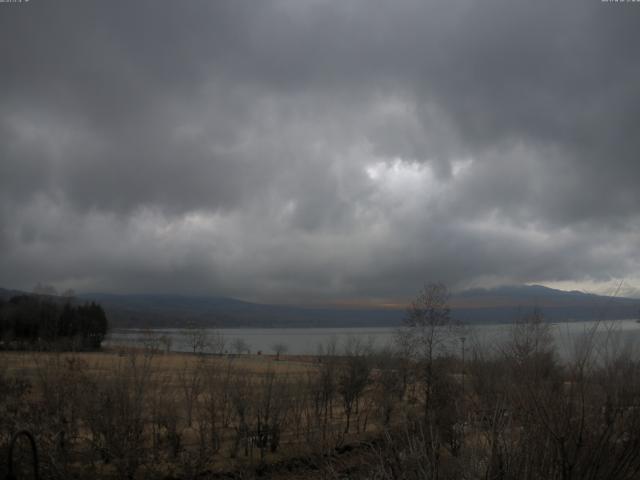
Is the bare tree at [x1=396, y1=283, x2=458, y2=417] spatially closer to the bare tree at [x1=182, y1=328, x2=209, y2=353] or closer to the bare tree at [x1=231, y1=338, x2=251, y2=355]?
the bare tree at [x1=182, y1=328, x2=209, y2=353]

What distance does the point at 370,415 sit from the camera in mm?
35500

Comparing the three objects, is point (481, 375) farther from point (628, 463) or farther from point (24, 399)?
point (24, 399)

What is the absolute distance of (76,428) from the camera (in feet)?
59.3

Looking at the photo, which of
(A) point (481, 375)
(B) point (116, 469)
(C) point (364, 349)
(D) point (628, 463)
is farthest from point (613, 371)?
(C) point (364, 349)

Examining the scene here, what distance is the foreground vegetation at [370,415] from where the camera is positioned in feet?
22.7

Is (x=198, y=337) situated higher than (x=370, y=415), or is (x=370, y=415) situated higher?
(x=198, y=337)

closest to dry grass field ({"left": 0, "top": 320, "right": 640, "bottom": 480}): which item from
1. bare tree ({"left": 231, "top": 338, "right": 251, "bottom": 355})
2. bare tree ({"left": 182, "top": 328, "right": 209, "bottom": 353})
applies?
bare tree ({"left": 182, "top": 328, "right": 209, "bottom": 353})

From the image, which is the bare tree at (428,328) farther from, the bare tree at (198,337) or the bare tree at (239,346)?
the bare tree at (239,346)

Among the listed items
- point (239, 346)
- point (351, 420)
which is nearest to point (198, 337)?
point (239, 346)

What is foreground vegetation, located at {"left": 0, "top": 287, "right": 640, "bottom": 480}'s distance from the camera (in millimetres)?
6906

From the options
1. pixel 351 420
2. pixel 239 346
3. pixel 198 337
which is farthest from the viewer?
pixel 198 337

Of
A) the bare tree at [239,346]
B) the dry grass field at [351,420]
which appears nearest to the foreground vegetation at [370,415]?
the dry grass field at [351,420]

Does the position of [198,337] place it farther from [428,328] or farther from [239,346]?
[428,328]

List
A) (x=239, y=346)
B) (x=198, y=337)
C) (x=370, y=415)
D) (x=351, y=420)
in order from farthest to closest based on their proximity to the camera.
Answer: (x=198, y=337) → (x=239, y=346) → (x=351, y=420) → (x=370, y=415)
